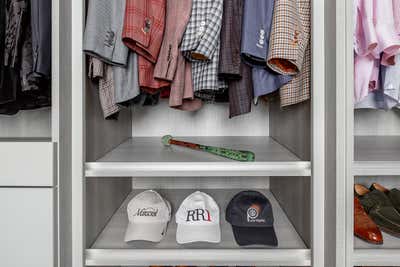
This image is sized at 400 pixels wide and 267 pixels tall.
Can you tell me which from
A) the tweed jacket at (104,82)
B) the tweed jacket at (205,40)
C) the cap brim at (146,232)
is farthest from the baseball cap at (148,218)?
the tweed jacket at (205,40)

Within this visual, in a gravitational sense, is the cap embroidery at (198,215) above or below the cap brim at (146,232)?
above

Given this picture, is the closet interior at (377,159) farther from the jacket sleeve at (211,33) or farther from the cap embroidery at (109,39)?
the cap embroidery at (109,39)

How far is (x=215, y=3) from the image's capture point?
77 cm

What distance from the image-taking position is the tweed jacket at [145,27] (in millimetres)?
746

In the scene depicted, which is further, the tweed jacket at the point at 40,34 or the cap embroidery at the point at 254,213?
the cap embroidery at the point at 254,213

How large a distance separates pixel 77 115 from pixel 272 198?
842mm

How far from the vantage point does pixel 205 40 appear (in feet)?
2.47

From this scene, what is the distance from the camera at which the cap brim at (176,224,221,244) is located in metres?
0.82

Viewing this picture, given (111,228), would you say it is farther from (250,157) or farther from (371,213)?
(371,213)

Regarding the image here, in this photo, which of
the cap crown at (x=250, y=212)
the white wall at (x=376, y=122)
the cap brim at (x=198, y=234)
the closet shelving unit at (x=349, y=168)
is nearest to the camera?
the closet shelving unit at (x=349, y=168)

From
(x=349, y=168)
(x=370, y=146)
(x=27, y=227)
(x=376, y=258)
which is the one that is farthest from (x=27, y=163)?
(x=370, y=146)

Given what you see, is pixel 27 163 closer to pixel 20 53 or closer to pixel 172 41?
pixel 20 53

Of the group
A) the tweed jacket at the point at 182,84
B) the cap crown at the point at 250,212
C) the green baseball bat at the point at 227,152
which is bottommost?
the cap crown at the point at 250,212

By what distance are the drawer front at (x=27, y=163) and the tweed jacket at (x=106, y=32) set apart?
26 cm
